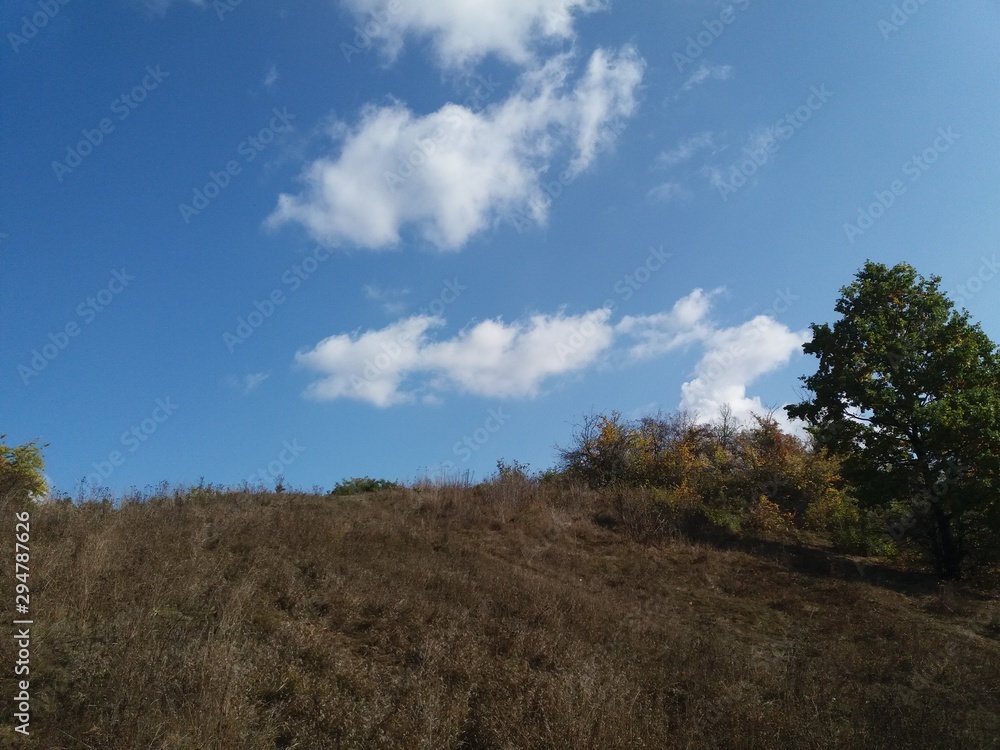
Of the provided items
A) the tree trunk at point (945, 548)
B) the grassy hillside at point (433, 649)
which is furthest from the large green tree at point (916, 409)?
the grassy hillside at point (433, 649)

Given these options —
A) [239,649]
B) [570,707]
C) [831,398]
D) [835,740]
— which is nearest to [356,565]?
[239,649]

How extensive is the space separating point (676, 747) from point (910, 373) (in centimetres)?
1593

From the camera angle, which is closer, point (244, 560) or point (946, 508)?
point (244, 560)

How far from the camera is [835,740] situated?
6.24 metres

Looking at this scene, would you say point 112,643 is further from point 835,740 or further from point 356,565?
point 835,740

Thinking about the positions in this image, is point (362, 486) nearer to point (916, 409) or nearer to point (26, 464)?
point (26, 464)

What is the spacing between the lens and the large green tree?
16172mm

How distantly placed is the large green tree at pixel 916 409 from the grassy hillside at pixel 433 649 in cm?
384

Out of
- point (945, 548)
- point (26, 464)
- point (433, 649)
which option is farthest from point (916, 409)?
point (26, 464)

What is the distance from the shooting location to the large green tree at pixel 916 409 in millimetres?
16172

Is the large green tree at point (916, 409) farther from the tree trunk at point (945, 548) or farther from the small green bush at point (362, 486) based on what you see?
the small green bush at point (362, 486)

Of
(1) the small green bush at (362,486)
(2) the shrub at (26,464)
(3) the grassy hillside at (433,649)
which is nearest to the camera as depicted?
(3) the grassy hillside at (433,649)

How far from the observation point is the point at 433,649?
7.48 m

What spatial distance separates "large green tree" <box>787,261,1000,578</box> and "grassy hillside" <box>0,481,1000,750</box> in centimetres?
384
